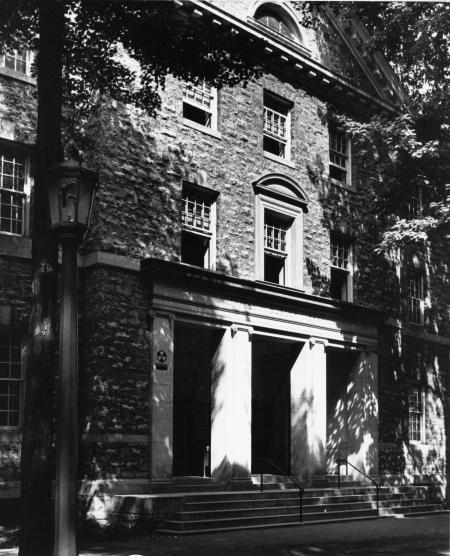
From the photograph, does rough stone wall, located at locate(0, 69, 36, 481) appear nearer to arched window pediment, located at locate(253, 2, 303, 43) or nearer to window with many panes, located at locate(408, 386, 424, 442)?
arched window pediment, located at locate(253, 2, 303, 43)

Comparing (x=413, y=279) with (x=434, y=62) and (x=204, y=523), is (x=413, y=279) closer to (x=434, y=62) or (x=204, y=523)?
(x=434, y=62)

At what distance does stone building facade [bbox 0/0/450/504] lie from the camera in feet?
54.2

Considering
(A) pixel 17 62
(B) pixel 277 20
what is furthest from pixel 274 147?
(A) pixel 17 62

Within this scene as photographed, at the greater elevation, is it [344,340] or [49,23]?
[49,23]

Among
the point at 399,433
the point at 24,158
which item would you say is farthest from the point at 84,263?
the point at 399,433

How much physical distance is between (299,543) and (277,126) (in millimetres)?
11728

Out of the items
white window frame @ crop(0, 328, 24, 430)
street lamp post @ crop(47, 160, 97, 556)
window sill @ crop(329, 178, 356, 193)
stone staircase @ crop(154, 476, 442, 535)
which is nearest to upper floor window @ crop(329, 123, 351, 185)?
window sill @ crop(329, 178, 356, 193)

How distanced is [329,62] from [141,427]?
12.5m

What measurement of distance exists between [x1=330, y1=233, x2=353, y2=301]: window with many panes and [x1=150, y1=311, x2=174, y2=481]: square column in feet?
23.2

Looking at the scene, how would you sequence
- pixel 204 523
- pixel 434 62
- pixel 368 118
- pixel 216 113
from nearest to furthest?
pixel 204 523 < pixel 434 62 < pixel 216 113 < pixel 368 118

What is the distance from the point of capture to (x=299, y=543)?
14.1 metres

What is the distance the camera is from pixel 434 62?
19125 millimetres

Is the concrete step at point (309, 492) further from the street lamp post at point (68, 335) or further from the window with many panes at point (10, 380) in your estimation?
the street lamp post at point (68, 335)

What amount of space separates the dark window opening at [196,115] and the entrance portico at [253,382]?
385 centimetres
